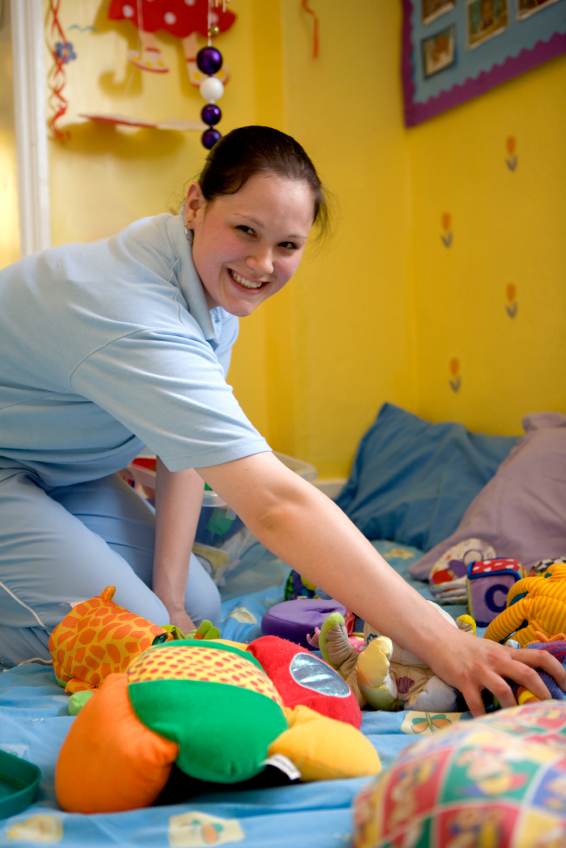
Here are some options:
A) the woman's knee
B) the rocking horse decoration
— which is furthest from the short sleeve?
the rocking horse decoration

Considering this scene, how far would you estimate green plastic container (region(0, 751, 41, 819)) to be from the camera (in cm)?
59

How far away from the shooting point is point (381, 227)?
2.40 metres

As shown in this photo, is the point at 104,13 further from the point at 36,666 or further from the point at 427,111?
the point at 36,666

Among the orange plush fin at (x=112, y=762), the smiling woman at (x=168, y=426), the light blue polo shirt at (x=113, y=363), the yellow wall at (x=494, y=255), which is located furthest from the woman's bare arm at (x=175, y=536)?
the yellow wall at (x=494, y=255)

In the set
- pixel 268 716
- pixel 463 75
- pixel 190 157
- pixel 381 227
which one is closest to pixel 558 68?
pixel 463 75

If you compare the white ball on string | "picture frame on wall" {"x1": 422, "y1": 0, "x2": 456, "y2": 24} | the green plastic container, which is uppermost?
"picture frame on wall" {"x1": 422, "y1": 0, "x2": 456, "y2": 24}

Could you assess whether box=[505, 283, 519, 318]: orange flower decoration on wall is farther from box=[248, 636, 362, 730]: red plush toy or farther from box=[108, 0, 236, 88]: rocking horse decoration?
box=[248, 636, 362, 730]: red plush toy

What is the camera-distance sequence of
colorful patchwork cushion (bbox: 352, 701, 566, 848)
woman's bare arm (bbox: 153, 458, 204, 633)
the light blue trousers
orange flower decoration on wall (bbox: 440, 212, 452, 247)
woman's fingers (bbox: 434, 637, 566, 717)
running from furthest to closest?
orange flower decoration on wall (bbox: 440, 212, 452, 247) → woman's bare arm (bbox: 153, 458, 204, 633) → the light blue trousers → woman's fingers (bbox: 434, 637, 566, 717) → colorful patchwork cushion (bbox: 352, 701, 566, 848)

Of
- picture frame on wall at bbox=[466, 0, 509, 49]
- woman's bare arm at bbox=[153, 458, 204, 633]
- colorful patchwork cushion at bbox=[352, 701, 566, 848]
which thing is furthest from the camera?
picture frame on wall at bbox=[466, 0, 509, 49]

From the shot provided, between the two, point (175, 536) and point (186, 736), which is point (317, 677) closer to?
point (186, 736)

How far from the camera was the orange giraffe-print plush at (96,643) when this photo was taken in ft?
2.95

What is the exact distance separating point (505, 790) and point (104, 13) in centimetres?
235

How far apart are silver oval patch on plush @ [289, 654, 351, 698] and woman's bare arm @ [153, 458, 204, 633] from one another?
473 mm

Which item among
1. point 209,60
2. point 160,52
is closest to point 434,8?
point 209,60
